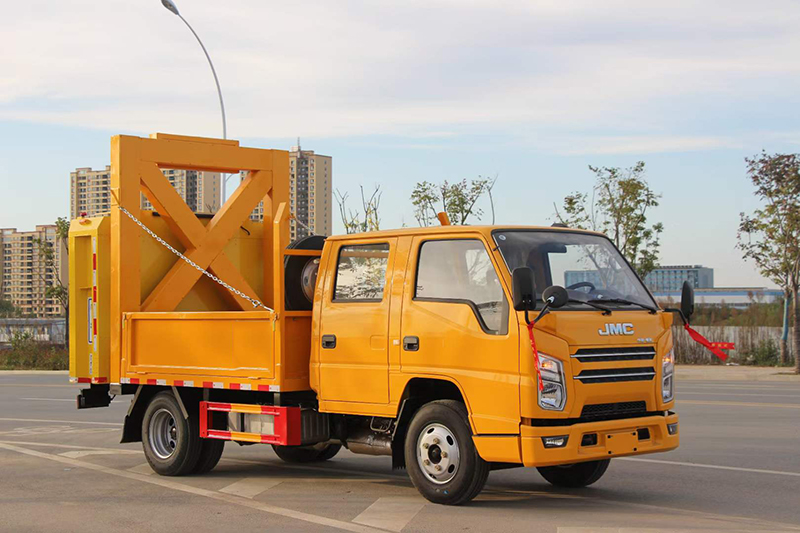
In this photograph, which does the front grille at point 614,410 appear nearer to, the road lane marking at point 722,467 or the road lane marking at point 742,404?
the road lane marking at point 722,467

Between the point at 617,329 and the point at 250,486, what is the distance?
3.79 metres

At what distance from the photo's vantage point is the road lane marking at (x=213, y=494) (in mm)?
7832

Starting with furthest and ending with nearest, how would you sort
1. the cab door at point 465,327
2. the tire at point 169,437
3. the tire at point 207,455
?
1. the tire at point 207,455
2. the tire at point 169,437
3. the cab door at point 465,327

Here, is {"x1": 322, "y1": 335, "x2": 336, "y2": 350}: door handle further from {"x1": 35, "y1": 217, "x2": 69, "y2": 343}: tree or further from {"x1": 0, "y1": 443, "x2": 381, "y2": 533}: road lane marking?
{"x1": 35, "y1": 217, "x2": 69, "y2": 343}: tree

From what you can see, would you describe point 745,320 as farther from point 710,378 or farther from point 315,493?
point 315,493

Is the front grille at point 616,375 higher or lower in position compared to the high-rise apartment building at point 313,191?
lower

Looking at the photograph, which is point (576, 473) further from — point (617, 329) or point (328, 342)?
point (328, 342)

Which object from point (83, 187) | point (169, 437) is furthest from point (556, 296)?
point (83, 187)

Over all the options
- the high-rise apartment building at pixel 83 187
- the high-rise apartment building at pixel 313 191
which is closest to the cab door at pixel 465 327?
the high-rise apartment building at pixel 313 191

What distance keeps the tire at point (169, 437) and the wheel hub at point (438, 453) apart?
9.29 ft

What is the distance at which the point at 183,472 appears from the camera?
10383mm

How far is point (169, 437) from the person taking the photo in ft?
35.1

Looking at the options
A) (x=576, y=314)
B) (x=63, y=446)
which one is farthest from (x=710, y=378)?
(x=576, y=314)

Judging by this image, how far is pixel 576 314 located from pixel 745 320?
79.7 feet
